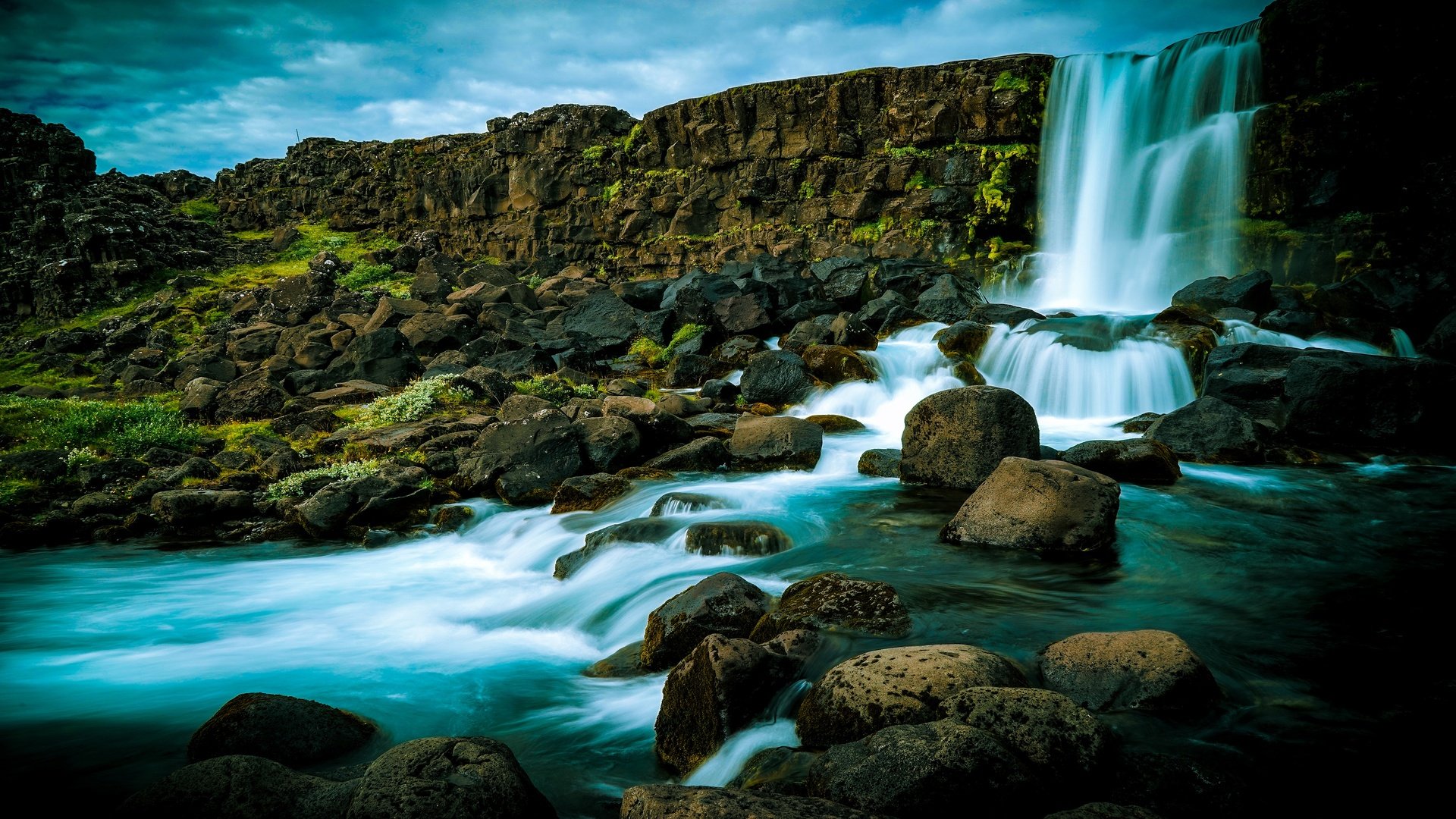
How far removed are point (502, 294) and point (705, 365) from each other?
34.9ft

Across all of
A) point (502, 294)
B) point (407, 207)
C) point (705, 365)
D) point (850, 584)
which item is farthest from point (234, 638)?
point (407, 207)

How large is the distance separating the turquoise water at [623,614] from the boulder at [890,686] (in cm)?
41

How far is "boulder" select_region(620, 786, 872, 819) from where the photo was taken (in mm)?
3094

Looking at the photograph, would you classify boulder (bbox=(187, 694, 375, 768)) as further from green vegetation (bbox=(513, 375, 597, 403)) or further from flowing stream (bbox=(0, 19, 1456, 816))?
green vegetation (bbox=(513, 375, 597, 403))

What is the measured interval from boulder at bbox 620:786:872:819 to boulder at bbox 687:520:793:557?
4756 mm

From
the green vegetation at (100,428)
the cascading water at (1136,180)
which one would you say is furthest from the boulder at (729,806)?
the cascading water at (1136,180)

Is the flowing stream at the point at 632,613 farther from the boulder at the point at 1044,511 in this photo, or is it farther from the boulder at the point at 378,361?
the boulder at the point at 378,361

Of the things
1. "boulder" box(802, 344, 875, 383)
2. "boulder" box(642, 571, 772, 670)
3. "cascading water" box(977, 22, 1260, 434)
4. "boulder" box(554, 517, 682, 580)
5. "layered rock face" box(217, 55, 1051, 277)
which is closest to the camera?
"boulder" box(642, 571, 772, 670)

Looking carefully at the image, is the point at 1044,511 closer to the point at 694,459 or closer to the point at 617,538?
the point at 617,538

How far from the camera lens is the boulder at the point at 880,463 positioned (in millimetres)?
11000

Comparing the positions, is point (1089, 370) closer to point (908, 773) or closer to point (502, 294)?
point (908, 773)

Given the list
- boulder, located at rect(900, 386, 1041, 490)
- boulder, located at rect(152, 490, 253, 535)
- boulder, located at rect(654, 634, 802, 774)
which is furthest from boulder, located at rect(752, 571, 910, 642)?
boulder, located at rect(152, 490, 253, 535)

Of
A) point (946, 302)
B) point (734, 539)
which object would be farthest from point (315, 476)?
point (946, 302)

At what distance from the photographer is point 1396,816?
3.52m
